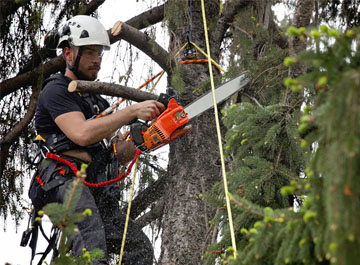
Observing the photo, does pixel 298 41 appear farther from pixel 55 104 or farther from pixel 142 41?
pixel 55 104

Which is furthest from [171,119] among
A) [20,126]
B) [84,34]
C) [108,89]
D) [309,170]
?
[20,126]

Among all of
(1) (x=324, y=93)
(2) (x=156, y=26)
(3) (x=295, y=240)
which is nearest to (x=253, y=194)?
(3) (x=295, y=240)

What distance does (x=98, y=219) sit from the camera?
3.35 meters

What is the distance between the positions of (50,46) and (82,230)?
2408 millimetres

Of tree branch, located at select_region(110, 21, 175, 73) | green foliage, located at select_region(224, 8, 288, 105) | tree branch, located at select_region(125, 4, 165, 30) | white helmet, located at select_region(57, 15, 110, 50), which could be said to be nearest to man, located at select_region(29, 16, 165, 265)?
white helmet, located at select_region(57, 15, 110, 50)

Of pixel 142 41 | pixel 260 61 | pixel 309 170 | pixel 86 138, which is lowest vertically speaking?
pixel 309 170

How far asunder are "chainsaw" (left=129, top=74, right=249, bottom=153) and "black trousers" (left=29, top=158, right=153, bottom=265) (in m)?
0.40

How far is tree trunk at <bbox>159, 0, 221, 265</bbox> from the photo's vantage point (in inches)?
148

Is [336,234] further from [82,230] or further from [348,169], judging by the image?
[82,230]

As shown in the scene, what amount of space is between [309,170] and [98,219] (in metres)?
1.95

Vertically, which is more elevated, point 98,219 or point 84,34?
point 84,34

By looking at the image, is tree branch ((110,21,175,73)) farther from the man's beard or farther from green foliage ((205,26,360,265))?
green foliage ((205,26,360,265))

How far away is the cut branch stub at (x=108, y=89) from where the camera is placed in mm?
3566

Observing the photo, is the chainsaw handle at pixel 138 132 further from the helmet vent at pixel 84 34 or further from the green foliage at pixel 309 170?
the green foliage at pixel 309 170
